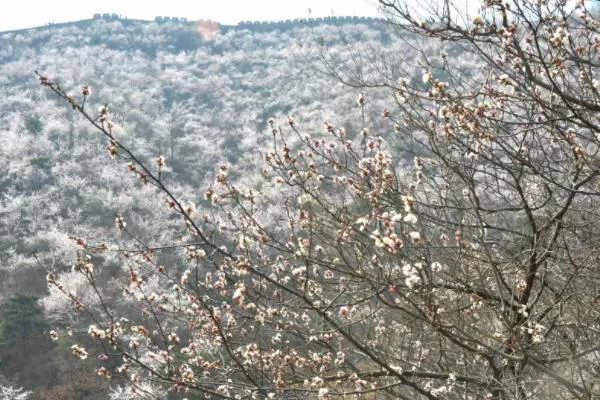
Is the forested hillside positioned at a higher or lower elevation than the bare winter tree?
higher

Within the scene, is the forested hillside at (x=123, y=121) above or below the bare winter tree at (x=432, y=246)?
above

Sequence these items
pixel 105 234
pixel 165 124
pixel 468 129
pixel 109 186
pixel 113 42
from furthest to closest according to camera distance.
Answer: pixel 113 42, pixel 165 124, pixel 109 186, pixel 105 234, pixel 468 129

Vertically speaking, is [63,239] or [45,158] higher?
[45,158]

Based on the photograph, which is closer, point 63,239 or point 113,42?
point 63,239

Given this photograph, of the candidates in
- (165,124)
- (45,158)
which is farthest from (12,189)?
(165,124)

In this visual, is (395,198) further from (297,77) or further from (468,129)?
(297,77)

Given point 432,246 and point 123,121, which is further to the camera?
point 123,121

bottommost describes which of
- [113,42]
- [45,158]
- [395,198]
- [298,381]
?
[298,381]

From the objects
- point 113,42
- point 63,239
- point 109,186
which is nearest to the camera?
point 63,239

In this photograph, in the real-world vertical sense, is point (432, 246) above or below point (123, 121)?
below

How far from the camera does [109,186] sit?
141ft

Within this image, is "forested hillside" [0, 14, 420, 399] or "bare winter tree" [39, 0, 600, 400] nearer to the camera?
"bare winter tree" [39, 0, 600, 400]

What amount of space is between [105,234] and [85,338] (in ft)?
52.0

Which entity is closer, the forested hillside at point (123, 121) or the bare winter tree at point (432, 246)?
the bare winter tree at point (432, 246)
